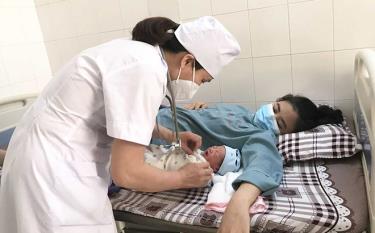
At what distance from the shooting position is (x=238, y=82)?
229 cm

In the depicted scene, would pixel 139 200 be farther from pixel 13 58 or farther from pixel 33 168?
pixel 13 58

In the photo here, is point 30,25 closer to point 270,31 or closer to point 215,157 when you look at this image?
point 270,31

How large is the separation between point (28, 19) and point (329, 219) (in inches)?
107

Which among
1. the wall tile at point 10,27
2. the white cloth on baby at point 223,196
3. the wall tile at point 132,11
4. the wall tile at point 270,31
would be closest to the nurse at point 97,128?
the white cloth on baby at point 223,196

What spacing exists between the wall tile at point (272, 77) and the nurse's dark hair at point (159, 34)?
114cm

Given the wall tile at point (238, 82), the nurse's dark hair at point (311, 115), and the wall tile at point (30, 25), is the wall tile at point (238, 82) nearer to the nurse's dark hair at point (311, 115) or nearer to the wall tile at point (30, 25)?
the nurse's dark hair at point (311, 115)

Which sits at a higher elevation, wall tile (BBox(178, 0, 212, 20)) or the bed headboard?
wall tile (BBox(178, 0, 212, 20))

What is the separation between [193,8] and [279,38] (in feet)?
2.08

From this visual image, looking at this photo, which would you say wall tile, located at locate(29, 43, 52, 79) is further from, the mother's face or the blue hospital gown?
the mother's face

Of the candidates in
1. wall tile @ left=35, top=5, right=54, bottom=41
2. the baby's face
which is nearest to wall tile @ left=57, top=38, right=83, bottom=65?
wall tile @ left=35, top=5, right=54, bottom=41

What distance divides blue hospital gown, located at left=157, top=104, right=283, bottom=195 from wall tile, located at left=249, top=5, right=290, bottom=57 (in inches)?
17.5

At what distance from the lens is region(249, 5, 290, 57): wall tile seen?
2041mm

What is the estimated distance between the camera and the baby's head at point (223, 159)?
1.57 meters

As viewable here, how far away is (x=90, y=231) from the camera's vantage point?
1.13 meters
